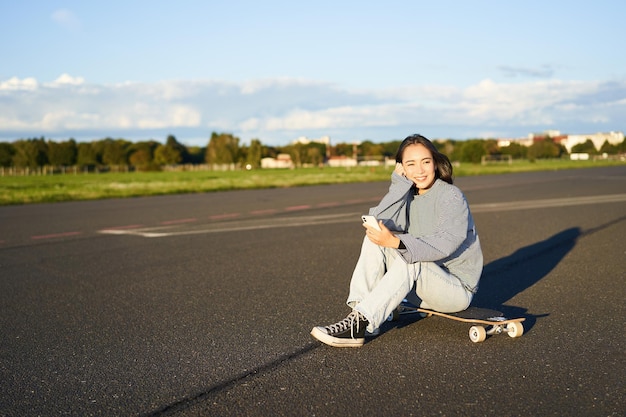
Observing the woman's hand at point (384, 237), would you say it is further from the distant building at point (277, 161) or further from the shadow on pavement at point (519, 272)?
the distant building at point (277, 161)

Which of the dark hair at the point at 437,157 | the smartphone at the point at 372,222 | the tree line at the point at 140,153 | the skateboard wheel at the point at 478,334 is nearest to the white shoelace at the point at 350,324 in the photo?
the smartphone at the point at 372,222

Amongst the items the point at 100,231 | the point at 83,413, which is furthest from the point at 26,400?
the point at 100,231

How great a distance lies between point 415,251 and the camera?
4340mm

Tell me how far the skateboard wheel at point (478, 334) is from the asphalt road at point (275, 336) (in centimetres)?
5

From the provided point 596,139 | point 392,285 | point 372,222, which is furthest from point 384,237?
point 596,139

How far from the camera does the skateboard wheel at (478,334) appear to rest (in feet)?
15.2

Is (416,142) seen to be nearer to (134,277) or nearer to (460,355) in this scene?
(460,355)

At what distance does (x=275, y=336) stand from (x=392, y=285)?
3.24 ft

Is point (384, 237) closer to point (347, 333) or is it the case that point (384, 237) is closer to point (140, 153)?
point (347, 333)

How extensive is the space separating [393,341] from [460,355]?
0.51 m

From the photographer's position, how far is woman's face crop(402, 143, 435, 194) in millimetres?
4711

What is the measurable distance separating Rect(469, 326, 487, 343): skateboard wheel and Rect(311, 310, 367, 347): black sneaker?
2.54 ft

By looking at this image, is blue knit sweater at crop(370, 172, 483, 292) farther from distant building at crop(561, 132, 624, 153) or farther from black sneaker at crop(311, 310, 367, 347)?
distant building at crop(561, 132, 624, 153)

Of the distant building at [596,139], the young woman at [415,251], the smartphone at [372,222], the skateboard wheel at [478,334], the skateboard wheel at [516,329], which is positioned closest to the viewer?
the smartphone at [372,222]
